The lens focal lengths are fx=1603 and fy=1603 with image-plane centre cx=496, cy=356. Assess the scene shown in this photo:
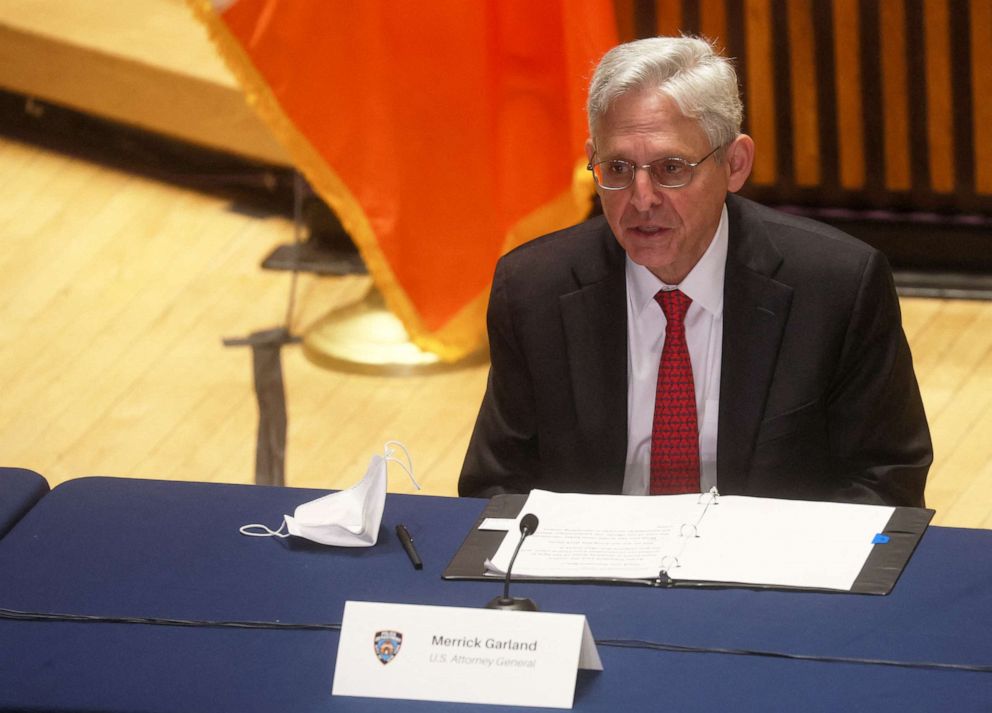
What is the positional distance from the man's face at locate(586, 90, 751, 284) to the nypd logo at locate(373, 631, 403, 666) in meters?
0.74

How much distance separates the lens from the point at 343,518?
2.03m

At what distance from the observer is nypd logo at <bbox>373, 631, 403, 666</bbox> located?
1.70 metres

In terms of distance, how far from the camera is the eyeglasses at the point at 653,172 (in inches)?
84.7

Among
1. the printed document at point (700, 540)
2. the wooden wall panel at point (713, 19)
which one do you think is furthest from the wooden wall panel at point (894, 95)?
the printed document at point (700, 540)

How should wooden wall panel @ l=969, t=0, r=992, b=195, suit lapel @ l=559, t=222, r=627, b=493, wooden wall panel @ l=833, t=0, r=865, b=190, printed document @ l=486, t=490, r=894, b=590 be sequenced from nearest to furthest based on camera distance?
printed document @ l=486, t=490, r=894, b=590 → suit lapel @ l=559, t=222, r=627, b=493 → wooden wall panel @ l=969, t=0, r=992, b=195 → wooden wall panel @ l=833, t=0, r=865, b=190

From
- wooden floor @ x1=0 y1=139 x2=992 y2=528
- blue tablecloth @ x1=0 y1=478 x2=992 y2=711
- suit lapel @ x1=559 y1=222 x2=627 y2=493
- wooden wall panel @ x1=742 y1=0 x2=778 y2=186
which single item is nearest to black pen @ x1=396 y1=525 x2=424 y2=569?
blue tablecloth @ x1=0 y1=478 x2=992 y2=711

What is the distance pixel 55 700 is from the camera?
171 cm

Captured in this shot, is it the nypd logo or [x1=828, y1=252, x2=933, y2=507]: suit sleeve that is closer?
the nypd logo

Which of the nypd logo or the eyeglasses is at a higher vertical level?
the eyeglasses

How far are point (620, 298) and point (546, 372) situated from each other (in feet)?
0.51

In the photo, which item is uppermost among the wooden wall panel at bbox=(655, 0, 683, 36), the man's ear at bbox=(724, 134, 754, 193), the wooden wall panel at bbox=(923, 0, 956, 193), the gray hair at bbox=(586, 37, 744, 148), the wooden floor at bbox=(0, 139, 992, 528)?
the gray hair at bbox=(586, 37, 744, 148)

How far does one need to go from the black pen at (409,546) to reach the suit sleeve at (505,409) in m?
0.33

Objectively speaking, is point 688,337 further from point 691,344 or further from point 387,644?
point 387,644

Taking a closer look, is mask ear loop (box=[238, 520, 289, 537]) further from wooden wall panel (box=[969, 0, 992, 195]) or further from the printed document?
wooden wall panel (box=[969, 0, 992, 195])
